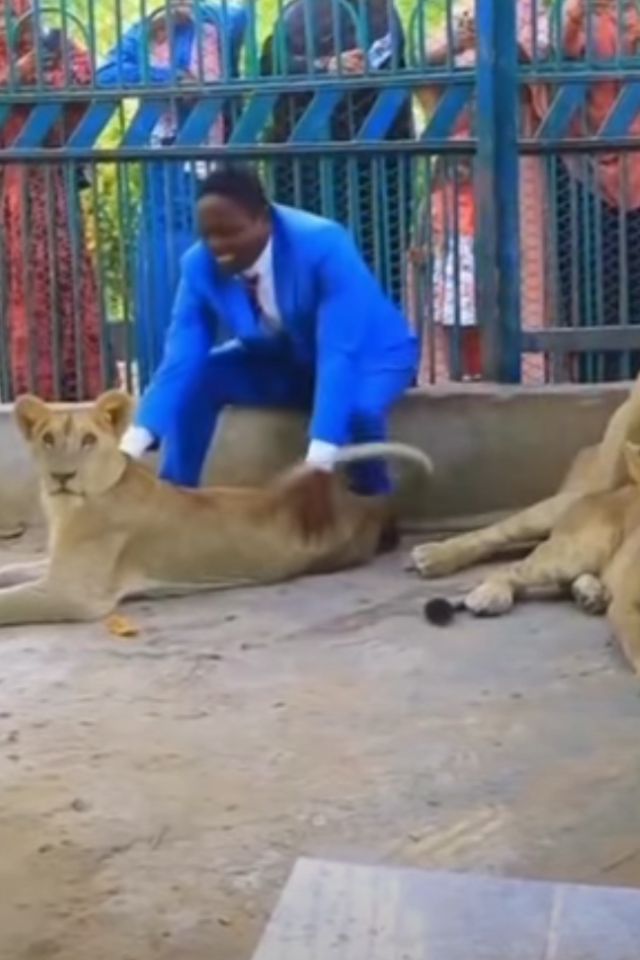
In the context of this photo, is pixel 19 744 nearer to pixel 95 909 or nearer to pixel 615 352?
pixel 95 909

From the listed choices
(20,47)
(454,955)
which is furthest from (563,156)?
(454,955)

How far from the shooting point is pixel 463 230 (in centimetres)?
720

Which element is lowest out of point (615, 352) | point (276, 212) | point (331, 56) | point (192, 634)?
point (192, 634)

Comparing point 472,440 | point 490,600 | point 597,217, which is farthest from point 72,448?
point 597,217

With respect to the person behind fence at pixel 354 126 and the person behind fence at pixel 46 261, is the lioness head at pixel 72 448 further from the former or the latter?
the person behind fence at pixel 354 126

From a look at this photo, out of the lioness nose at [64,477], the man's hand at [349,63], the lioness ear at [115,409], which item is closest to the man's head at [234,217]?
the lioness ear at [115,409]

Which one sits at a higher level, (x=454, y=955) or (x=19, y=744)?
(x=454, y=955)

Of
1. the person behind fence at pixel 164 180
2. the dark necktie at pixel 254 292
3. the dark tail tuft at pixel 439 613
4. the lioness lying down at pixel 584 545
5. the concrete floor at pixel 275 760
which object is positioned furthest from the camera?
the person behind fence at pixel 164 180

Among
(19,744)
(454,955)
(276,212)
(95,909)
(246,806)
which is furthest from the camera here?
(276,212)

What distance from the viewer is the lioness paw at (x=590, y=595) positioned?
18.8 feet

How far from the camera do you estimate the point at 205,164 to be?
7.14 m

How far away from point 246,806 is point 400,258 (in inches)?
132

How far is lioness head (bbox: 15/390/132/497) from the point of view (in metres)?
6.04

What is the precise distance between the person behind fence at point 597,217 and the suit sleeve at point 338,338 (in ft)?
3.40
